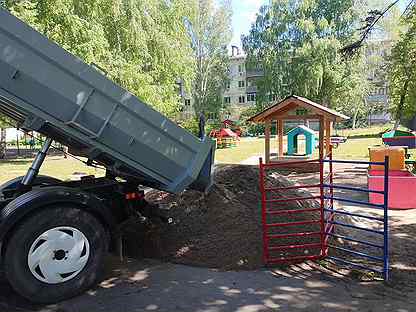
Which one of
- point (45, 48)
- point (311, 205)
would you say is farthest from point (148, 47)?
point (45, 48)

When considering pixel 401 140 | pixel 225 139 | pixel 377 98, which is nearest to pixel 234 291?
pixel 401 140

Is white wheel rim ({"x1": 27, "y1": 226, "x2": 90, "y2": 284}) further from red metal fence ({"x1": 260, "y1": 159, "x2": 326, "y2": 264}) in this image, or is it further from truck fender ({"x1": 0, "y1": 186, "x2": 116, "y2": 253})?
red metal fence ({"x1": 260, "y1": 159, "x2": 326, "y2": 264})

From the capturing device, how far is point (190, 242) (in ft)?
19.5

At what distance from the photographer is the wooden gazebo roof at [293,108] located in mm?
14406

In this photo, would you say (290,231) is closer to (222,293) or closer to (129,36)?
(222,293)

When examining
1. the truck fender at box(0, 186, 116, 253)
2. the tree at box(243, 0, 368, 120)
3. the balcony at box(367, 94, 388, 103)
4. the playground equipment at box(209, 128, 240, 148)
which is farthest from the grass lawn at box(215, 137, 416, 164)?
the balcony at box(367, 94, 388, 103)

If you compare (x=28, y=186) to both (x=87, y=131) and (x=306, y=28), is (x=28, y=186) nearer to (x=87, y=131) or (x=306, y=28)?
(x=87, y=131)

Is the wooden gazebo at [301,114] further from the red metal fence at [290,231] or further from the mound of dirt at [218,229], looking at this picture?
the red metal fence at [290,231]

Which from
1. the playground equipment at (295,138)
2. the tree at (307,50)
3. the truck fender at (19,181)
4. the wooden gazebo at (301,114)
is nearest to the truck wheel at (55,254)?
the truck fender at (19,181)

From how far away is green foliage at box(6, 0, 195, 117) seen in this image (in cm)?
1677

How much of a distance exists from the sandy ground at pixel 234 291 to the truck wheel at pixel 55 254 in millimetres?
186

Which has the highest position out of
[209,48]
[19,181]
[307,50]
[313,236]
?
[209,48]

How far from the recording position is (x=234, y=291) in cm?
462

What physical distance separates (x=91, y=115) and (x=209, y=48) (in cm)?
4358
